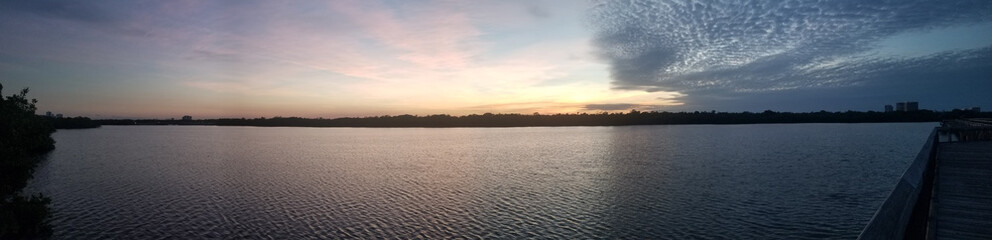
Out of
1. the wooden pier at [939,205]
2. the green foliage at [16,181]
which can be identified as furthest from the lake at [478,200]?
the wooden pier at [939,205]

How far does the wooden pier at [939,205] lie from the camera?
24.6 feet

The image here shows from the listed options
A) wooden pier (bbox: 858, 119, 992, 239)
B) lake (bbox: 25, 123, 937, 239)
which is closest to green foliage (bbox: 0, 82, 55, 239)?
lake (bbox: 25, 123, 937, 239)

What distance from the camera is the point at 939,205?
489 inches

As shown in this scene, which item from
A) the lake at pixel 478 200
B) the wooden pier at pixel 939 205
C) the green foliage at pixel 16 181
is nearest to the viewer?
the wooden pier at pixel 939 205

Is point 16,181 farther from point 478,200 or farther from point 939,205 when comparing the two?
point 939,205

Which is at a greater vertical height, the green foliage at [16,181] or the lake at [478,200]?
the green foliage at [16,181]

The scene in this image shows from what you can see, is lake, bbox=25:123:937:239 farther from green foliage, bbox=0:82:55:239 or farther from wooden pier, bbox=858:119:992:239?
wooden pier, bbox=858:119:992:239

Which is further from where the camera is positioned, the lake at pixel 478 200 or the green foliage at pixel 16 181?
the lake at pixel 478 200

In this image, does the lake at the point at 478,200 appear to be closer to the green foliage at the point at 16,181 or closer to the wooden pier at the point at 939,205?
the green foliage at the point at 16,181

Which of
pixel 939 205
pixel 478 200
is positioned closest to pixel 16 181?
pixel 478 200

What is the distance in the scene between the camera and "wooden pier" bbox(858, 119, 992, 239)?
750cm

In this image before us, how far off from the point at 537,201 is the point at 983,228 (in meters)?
19.5

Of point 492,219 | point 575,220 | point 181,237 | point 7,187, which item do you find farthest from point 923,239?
point 7,187

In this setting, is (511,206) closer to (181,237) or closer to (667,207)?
(667,207)
